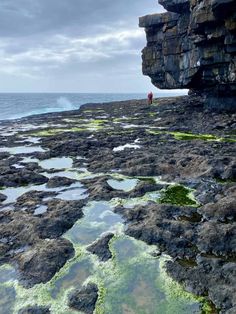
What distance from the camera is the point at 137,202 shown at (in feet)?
69.8

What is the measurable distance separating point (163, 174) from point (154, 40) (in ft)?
159

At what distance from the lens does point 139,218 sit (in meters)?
18.5

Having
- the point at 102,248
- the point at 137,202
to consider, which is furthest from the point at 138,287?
the point at 137,202

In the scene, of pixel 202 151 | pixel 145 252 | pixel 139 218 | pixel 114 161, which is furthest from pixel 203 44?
pixel 145 252

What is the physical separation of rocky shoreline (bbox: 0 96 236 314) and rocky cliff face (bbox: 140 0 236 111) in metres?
14.2

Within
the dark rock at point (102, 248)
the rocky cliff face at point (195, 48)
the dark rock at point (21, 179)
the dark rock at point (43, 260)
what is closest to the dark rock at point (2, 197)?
the dark rock at point (21, 179)

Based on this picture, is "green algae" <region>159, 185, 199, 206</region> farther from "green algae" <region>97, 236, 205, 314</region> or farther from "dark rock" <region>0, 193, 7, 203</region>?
"dark rock" <region>0, 193, 7, 203</region>

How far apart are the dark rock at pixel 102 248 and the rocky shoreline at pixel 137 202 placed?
45mm

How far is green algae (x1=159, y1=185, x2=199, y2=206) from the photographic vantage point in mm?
20547

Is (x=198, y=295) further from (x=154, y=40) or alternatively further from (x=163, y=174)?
(x=154, y=40)

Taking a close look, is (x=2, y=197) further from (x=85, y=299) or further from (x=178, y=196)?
(x=85, y=299)

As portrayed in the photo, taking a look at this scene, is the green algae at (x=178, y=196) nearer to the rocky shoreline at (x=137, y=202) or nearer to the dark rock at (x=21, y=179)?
the rocky shoreline at (x=137, y=202)

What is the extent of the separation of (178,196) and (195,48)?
1617 inches

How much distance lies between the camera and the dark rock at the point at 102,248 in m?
15.0
